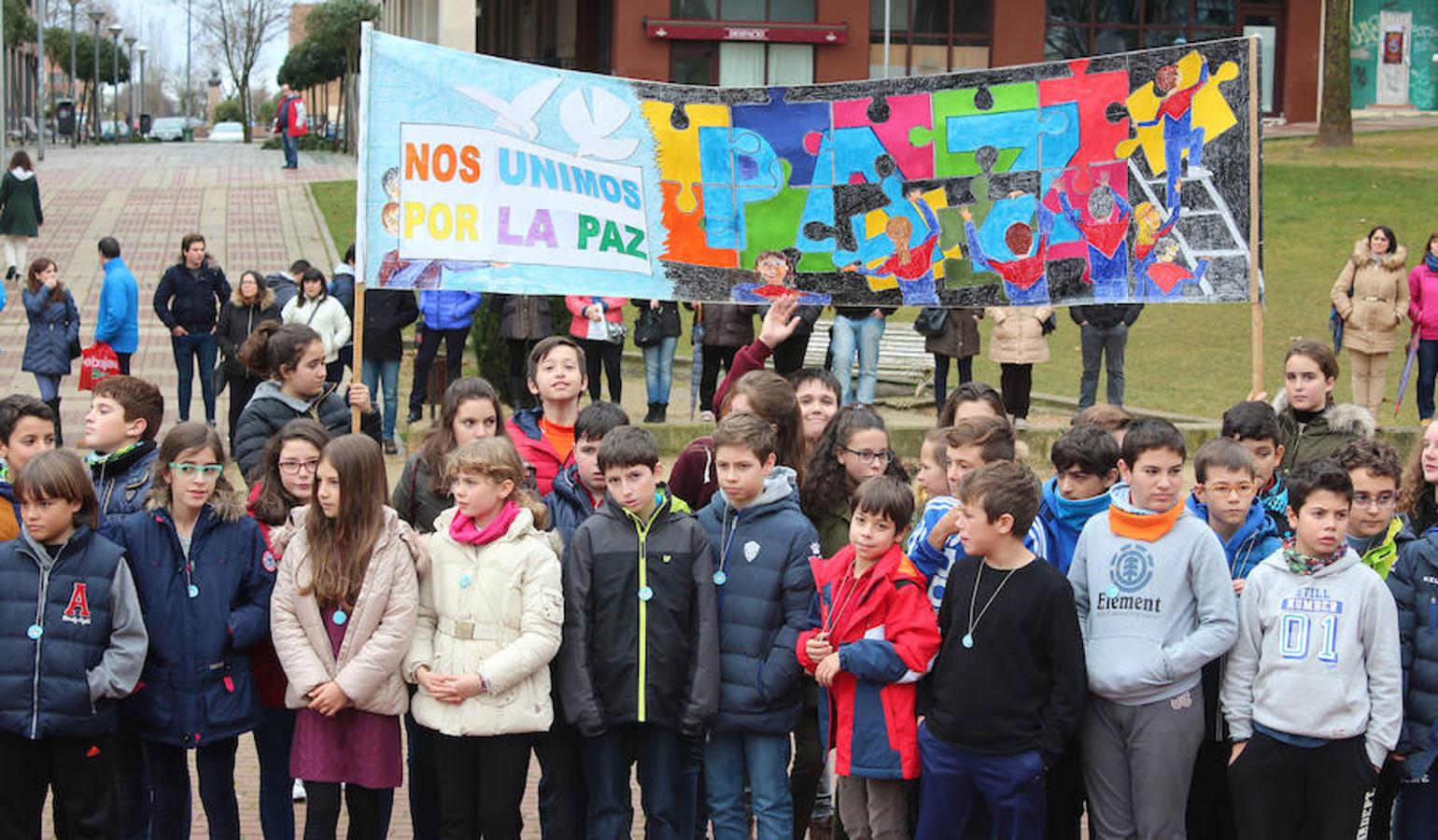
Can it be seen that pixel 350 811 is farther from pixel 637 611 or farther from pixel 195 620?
pixel 637 611

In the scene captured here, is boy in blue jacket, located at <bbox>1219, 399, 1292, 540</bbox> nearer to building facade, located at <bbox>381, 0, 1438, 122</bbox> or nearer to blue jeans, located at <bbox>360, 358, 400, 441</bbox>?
blue jeans, located at <bbox>360, 358, 400, 441</bbox>

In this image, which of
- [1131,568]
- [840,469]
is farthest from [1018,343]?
[1131,568]

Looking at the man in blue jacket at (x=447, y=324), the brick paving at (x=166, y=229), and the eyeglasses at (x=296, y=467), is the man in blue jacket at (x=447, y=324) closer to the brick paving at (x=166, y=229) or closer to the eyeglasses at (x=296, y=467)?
the brick paving at (x=166, y=229)

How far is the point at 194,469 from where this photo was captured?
6.23m

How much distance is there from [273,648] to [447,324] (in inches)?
326

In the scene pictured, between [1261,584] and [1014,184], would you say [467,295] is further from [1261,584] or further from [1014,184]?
[1261,584]

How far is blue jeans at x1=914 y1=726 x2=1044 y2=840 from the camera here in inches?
232

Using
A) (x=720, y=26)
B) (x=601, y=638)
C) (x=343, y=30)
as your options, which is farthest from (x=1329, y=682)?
(x=343, y=30)

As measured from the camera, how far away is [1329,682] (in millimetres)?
5840

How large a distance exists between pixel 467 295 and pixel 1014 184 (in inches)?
280

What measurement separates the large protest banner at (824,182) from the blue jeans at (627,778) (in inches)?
94.6

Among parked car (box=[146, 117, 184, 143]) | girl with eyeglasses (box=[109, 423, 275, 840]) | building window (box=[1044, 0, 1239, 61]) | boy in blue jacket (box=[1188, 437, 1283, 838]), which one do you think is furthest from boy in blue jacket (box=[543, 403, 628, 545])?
parked car (box=[146, 117, 184, 143])

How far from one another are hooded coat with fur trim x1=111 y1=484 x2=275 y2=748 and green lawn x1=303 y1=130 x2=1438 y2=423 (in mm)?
12002

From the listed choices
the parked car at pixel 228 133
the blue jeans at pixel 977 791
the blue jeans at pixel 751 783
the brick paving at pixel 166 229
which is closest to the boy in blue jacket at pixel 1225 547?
the blue jeans at pixel 977 791
